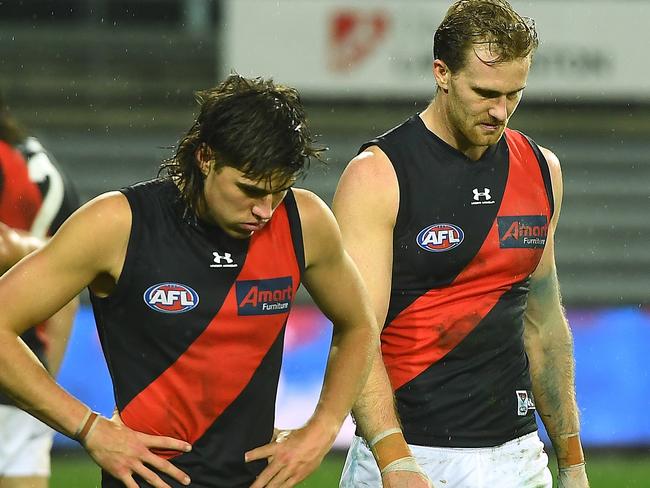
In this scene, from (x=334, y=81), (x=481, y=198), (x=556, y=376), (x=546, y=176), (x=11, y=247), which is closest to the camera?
(x=481, y=198)

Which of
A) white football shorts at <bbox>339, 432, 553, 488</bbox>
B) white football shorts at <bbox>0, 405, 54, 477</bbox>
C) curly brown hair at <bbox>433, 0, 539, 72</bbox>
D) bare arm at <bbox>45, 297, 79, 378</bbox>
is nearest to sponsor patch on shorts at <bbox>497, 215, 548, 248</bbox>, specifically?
curly brown hair at <bbox>433, 0, 539, 72</bbox>

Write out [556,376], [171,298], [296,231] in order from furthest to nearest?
[556,376] → [296,231] → [171,298]

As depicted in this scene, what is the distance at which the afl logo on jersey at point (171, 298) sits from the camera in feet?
11.8

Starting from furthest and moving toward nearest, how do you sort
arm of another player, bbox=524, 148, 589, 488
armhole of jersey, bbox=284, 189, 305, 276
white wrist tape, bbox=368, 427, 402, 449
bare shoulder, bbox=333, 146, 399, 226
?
arm of another player, bbox=524, 148, 589, 488 < bare shoulder, bbox=333, 146, 399, 226 < white wrist tape, bbox=368, 427, 402, 449 < armhole of jersey, bbox=284, 189, 305, 276

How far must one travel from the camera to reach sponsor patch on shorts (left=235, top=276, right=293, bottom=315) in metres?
3.69

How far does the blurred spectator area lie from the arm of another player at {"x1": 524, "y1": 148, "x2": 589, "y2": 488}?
999 cm

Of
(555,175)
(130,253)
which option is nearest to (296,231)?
Result: (130,253)

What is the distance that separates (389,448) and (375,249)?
2.04ft

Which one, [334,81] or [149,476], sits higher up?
[149,476]

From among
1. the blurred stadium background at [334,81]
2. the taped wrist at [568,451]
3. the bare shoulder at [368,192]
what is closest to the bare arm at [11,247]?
the bare shoulder at [368,192]

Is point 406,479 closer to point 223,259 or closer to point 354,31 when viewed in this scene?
point 223,259

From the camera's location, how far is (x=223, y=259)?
3705mm

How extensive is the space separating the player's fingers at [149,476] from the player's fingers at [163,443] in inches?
2.6

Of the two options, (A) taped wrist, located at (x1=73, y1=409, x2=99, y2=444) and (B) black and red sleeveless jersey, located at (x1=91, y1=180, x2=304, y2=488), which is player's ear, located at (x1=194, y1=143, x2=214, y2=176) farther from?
(A) taped wrist, located at (x1=73, y1=409, x2=99, y2=444)
